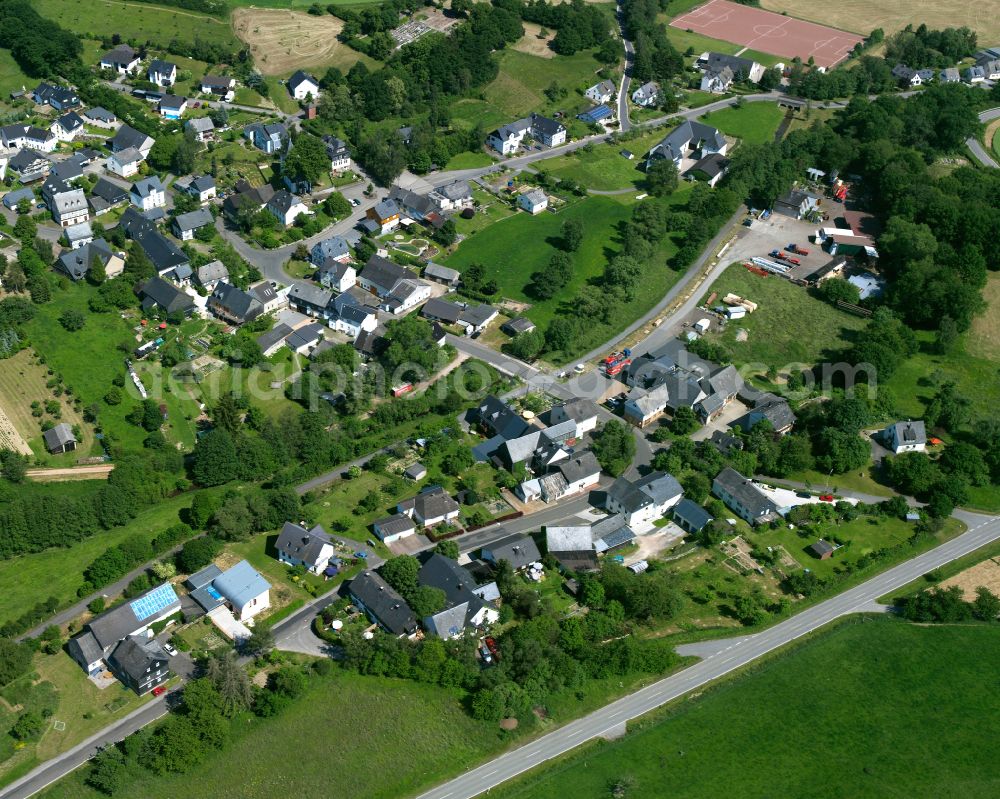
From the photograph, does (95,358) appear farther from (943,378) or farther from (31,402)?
(943,378)

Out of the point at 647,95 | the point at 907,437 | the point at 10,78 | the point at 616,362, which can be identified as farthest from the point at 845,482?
the point at 10,78

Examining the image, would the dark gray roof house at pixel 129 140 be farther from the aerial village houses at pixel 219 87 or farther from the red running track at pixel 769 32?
the red running track at pixel 769 32

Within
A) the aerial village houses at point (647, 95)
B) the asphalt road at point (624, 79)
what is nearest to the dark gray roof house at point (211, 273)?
the asphalt road at point (624, 79)

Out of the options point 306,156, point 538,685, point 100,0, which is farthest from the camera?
point 100,0

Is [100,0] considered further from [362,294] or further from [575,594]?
[575,594]

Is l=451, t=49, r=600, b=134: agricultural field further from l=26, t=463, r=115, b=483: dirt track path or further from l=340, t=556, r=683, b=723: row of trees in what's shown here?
l=340, t=556, r=683, b=723: row of trees

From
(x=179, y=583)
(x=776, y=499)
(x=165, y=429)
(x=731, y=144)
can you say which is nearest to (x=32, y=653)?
(x=179, y=583)

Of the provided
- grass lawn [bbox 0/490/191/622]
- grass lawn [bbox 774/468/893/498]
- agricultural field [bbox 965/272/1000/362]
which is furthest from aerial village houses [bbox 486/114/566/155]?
grass lawn [bbox 0/490/191/622]
